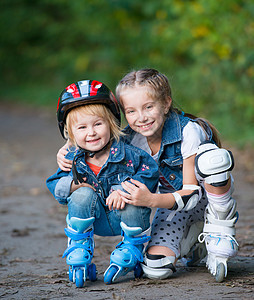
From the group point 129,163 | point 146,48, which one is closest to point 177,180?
point 129,163

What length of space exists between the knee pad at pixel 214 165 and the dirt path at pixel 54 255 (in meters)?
0.53

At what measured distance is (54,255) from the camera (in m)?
3.51

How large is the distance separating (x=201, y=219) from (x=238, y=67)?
5110 mm

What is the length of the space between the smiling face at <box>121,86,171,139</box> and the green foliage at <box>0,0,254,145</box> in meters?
0.30

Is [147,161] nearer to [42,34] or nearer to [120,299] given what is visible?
[120,299]

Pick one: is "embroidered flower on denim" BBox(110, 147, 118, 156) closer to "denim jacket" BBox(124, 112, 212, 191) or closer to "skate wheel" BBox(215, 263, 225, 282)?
"denim jacket" BBox(124, 112, 212, 191)

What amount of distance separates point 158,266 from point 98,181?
56 centimetres

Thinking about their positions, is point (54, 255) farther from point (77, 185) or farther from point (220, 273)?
point (220, 273)

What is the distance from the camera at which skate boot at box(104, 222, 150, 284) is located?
271 cm

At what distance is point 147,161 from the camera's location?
2.82m

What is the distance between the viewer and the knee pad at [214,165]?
2.71m

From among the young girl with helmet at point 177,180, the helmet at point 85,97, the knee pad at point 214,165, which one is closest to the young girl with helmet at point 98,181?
the helmet at point 85,97

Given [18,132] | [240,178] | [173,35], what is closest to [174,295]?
[240,178]

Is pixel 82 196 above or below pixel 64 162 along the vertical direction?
below
